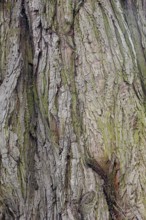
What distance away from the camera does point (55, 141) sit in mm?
2672

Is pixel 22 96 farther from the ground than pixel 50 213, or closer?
farther from the ground

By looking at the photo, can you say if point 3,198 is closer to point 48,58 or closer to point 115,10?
point 48,58

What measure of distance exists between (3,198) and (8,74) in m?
0.66

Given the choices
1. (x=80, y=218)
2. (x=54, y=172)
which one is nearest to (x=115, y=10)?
(x=54, y=172)

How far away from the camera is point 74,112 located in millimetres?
2639

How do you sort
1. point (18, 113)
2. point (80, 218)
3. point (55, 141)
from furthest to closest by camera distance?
1. point (18, 113)
2. point (55, 141)
3. point (80, 218)

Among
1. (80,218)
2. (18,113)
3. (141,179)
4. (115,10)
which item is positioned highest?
(115,10)

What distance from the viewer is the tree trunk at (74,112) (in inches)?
98.9

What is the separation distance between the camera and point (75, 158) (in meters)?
2.56

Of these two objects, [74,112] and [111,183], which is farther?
[74,112]

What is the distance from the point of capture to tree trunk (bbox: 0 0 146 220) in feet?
8.24

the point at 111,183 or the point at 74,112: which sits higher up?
the point at 74,112

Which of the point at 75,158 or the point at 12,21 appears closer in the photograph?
the point at 75,158

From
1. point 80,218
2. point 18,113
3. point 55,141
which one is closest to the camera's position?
point 80,218
